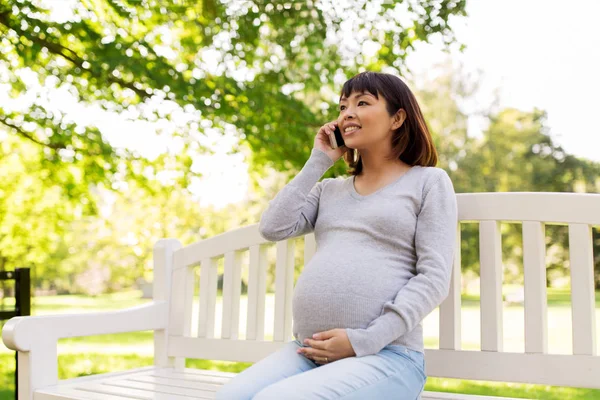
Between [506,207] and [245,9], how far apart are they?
4.27 meters

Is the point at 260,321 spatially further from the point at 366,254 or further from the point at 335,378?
the point at 335,378

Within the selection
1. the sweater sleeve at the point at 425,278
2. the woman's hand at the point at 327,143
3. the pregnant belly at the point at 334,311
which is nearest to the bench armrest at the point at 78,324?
the pregnant belly at the point at 334,311

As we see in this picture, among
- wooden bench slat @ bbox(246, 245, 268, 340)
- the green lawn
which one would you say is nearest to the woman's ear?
wooden bench slat @ bbox(246, 245, 268, 340)

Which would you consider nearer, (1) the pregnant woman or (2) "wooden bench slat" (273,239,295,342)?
(1) the pregnant woman

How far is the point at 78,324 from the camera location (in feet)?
8.89

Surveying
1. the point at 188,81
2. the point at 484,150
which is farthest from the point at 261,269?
the point at 484,150

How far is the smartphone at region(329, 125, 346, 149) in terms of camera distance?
7.44ft

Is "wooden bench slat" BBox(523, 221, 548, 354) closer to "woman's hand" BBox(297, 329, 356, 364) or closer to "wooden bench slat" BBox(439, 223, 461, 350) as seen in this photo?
"wooden bench slat" BBox(439, 223, 461, 350)

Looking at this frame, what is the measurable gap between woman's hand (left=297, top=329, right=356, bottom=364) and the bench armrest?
1105mm

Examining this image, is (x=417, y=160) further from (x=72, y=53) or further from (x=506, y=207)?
(x=72, y=53)

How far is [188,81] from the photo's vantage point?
18.5 feet

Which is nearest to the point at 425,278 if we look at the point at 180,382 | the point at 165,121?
the point at 180,382

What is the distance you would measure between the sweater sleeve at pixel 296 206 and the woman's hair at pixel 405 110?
0.75ft

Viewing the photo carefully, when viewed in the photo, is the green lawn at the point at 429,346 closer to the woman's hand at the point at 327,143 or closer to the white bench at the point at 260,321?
the white bench at the point at 260,321
